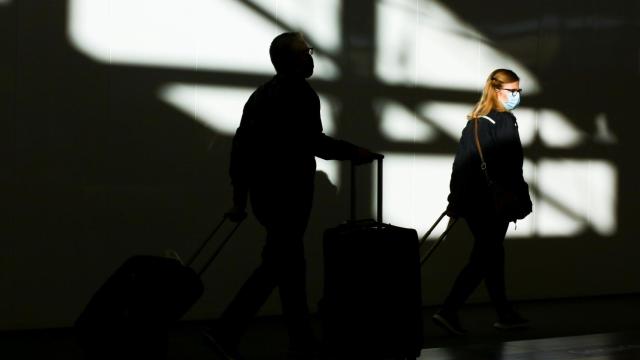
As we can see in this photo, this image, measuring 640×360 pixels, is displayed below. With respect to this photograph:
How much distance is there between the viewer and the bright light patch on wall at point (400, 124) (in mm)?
7453

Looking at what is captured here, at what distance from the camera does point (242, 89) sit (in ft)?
22.7

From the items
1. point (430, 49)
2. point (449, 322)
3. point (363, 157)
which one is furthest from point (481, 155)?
point (363, 157)

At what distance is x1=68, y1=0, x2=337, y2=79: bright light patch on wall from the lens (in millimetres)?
6484

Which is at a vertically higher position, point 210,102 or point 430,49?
point 430,49

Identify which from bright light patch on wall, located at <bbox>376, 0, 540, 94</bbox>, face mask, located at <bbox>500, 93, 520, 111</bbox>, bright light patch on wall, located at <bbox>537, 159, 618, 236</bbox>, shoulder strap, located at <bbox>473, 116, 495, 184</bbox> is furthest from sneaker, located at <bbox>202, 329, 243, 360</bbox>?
bright light patch on wall, located at <bbox>537, 159, 618, 236</bbox>

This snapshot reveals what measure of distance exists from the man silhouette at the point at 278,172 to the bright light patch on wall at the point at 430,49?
2.15m

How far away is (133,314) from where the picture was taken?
15.7 ft

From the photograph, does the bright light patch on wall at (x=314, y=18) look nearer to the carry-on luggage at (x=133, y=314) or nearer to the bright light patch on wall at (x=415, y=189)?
the bright light patch on wall at (x=415, y=189)

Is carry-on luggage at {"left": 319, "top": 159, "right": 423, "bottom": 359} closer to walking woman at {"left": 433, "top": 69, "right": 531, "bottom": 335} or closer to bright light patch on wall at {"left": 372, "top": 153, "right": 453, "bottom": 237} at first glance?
walking woman at {"left": 433, "top": 69, "right": 531, "bottom": 335}

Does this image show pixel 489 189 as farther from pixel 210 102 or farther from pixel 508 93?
pixel 210 102

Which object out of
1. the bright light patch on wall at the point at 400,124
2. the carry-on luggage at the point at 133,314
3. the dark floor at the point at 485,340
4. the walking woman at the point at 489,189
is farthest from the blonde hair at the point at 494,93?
the carry-on luggage at the point at 133,314

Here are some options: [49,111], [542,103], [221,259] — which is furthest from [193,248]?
[542,103]

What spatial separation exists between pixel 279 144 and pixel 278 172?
0.46 ft

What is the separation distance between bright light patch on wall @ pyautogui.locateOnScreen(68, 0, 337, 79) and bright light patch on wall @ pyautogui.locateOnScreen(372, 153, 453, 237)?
3.87 feet
